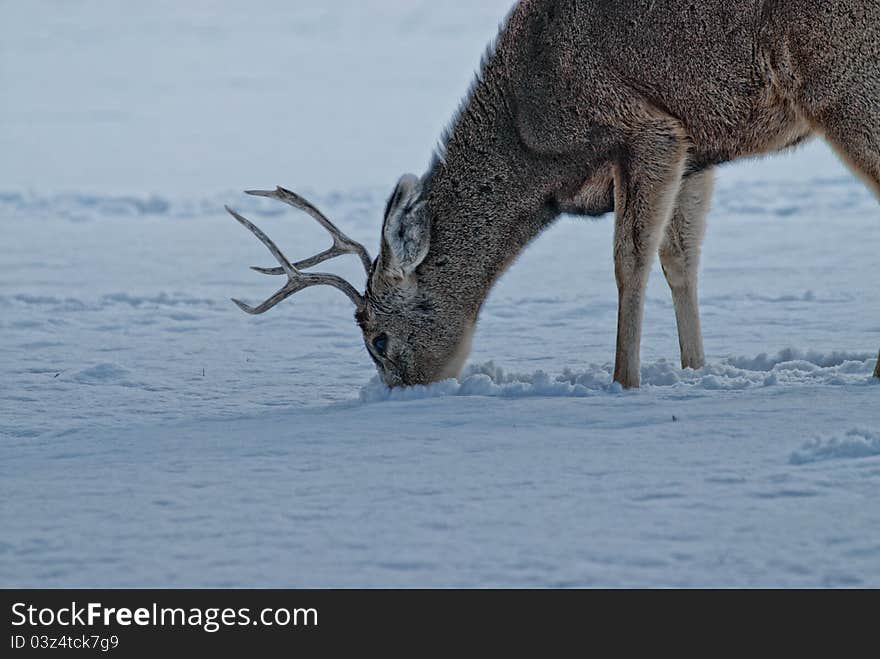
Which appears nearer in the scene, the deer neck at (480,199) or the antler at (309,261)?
the deer neck at (480,199)

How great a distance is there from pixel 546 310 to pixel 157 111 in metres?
18.6

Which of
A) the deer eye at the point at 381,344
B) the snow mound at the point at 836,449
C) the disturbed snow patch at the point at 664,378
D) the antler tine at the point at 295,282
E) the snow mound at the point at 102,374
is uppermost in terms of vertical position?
the antler tine at the point at 295,282

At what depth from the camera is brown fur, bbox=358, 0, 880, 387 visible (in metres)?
6.80

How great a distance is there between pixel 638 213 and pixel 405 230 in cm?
122

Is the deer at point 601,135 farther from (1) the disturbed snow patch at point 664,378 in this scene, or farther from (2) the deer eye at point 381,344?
(1) the disturbed snow patch at point 664,378

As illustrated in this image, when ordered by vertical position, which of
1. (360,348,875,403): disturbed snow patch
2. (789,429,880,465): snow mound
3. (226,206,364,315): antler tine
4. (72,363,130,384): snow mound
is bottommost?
(789,429,880,465): snow mound

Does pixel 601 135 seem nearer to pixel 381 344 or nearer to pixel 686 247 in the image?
pixel 686 247

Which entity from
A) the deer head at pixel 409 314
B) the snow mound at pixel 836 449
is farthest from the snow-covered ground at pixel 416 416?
the deer head at pixel 409 314

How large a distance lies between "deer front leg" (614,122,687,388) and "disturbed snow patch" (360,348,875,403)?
24cm

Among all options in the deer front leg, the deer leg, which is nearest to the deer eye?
the deer front leg

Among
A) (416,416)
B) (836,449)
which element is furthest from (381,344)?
(836,449)

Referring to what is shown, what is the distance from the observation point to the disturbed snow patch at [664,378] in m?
6.95

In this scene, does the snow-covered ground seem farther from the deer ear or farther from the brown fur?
the deer ear

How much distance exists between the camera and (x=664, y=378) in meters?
7.37
